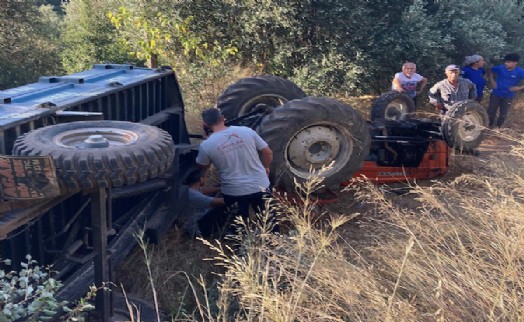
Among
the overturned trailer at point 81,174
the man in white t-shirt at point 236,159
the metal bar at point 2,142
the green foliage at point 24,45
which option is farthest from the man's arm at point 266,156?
the green foliage at point 24,45

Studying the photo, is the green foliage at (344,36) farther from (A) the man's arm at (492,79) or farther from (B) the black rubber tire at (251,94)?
(B) the black rubber tire at (251,94)

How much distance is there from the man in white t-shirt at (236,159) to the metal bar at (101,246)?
1.42 m

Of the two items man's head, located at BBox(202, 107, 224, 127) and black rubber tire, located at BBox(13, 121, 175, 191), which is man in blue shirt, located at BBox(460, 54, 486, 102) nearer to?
man's head, located at BBox(202, 107, 224, 127)

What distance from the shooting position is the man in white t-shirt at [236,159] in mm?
4852

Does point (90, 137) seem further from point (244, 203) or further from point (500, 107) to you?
point (500, 107)

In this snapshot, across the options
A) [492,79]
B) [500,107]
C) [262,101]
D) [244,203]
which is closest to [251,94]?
[262,101]

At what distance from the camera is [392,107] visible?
7.70 m

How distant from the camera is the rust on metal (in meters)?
2.94

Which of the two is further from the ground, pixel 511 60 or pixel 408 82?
pixel 511 60

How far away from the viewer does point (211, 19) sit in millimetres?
11375

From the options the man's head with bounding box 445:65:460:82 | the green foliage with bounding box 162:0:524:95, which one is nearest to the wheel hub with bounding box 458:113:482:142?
the man's head with bounding box 445:65:460:82

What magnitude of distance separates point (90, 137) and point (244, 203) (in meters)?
1.84

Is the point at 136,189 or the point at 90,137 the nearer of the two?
the point at 90,137

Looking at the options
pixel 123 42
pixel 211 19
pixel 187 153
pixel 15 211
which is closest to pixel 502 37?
pixel 211 19
